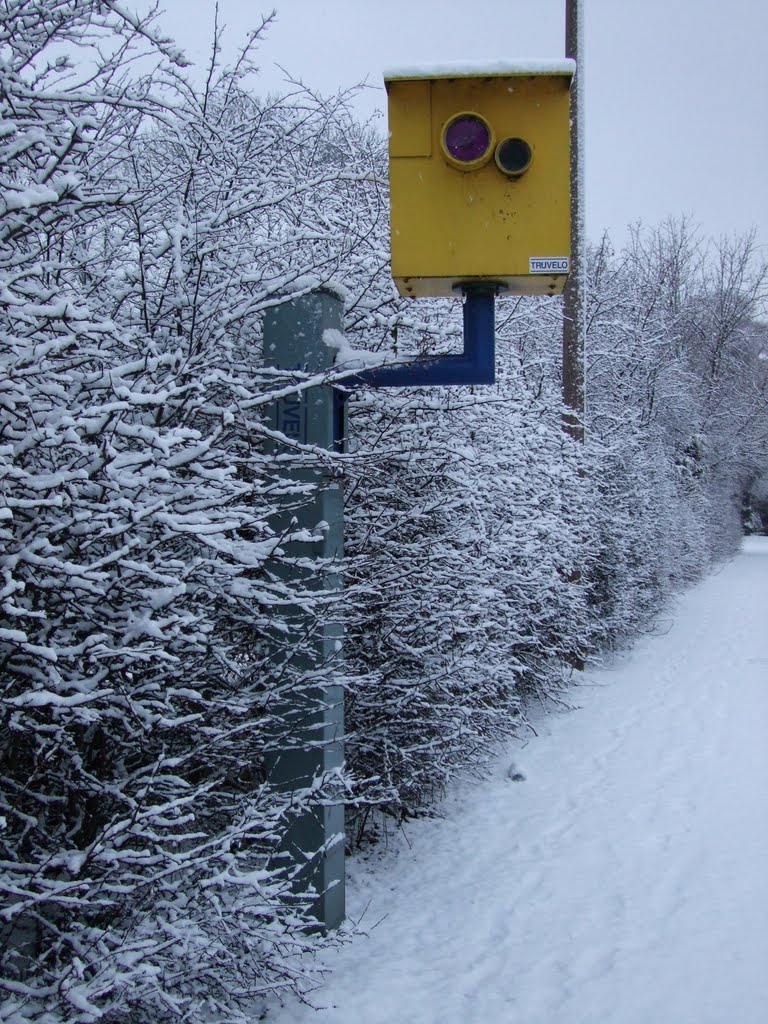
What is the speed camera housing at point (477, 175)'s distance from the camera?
3.24 m

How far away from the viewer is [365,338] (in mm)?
5098

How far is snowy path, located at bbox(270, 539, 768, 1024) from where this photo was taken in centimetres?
367

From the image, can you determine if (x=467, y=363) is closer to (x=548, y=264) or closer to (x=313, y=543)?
(x=548, y=264)

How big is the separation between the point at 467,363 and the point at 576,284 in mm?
7140

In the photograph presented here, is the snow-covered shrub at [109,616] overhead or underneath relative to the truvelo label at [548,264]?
underneath

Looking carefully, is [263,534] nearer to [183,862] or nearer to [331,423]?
→ [331,423]

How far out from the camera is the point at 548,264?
3264 mm

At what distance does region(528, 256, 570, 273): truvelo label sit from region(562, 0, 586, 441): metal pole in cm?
682

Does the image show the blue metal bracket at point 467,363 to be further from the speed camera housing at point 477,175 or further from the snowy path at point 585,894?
the snowy path at point 585,894

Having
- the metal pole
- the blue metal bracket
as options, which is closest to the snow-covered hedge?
the blue metal bracket

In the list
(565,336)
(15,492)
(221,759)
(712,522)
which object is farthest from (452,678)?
(712,522)

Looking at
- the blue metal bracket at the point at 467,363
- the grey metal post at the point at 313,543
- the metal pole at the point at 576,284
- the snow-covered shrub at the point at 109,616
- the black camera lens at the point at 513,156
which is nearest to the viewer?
the snow-covered shrub at the point at 109,616

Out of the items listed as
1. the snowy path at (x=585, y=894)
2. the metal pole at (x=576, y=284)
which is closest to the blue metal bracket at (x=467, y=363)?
the snowy path at (x=585, y=894)

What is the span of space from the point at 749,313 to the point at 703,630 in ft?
65.2
